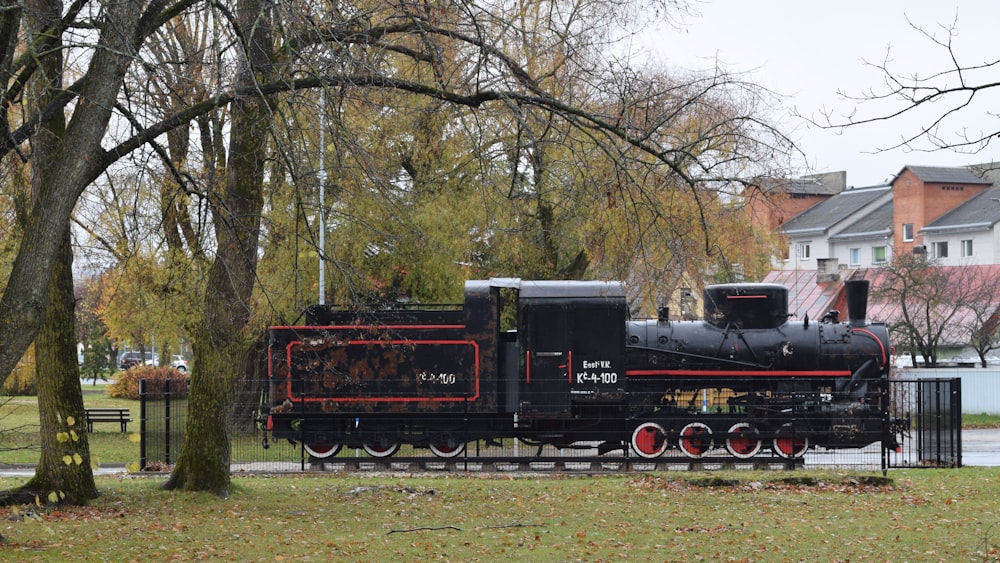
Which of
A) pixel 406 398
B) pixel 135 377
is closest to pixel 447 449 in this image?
pixel 406 398

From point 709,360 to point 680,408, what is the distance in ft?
3.64

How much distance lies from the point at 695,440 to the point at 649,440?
894 mm

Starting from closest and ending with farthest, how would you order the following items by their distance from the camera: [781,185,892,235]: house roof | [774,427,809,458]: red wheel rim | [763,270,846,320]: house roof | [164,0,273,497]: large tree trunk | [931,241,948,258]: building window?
1. [164,0,273,497]: large tree trunk
2. [774,427,809,458]: red wheel rim
3. [763,270,846,320]: house roof
4. [931,241,948,258]: building window
5. [781,185,892,235]: house roof

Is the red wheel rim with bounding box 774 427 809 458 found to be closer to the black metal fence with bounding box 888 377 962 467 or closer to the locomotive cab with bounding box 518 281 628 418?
the black metal fence with bounding box 888 377 962 467

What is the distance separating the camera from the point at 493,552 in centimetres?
1157

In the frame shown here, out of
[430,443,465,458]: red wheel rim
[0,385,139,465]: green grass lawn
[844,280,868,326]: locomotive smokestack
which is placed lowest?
[0,385,139,465]: green grass lawn

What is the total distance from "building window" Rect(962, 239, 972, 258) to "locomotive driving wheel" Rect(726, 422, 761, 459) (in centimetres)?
4752

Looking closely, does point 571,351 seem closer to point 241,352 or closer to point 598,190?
point 241,352

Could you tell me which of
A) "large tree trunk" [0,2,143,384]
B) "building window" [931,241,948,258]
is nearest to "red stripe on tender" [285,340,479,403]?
"large tree trunk" [0,2,143,384]

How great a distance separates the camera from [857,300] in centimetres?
2409

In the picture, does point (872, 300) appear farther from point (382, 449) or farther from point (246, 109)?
point (246, 109)

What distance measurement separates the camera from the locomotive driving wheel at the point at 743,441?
73.3 feet

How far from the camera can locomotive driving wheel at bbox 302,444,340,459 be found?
73.8ft

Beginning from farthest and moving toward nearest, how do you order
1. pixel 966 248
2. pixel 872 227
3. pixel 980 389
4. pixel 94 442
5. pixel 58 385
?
pixel 872 227, pixel 966 248, pixel 980 389, pixel 94 442, pixel 58 385
